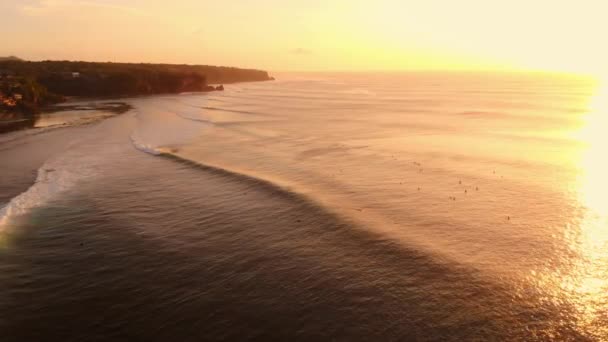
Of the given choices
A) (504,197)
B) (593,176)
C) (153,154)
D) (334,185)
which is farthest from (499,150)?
(153,154)

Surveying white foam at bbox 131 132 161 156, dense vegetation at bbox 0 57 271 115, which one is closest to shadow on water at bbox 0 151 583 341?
white foam at bbox 131 132 161 156

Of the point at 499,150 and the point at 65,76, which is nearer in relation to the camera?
the point at 499,150

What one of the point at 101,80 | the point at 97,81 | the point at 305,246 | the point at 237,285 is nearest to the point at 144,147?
the point at 305,246

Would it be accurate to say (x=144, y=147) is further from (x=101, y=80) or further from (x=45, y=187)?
(x=101, y=80)

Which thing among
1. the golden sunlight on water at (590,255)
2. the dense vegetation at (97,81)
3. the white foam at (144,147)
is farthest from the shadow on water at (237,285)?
the dense vegetation at (97,81)

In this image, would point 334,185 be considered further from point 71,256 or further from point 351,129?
point 351,129

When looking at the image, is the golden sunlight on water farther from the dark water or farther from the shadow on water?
the shadow on water
